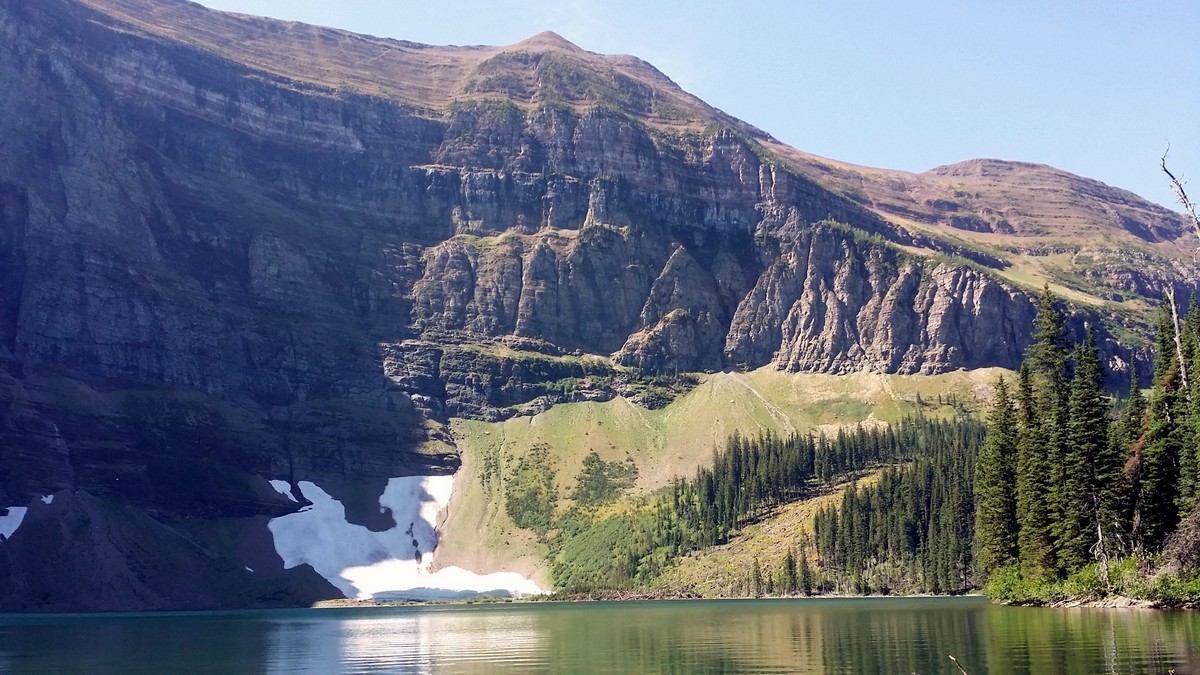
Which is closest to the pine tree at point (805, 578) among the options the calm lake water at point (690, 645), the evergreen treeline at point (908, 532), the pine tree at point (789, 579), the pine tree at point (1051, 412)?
the pine tree at point (789, 579)

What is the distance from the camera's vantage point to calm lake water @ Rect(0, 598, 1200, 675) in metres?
58.2

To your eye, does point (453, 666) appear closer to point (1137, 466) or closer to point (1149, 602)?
point (1149, 602)

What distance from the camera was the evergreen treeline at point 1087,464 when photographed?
90.3m

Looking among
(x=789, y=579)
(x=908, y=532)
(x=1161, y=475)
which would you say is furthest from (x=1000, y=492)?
(x=789, y=579)

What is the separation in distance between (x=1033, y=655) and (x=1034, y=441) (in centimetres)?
5114

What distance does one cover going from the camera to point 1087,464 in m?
94.2

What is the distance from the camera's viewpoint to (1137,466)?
95.4 metres

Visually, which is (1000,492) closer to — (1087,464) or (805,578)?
(1087,464)

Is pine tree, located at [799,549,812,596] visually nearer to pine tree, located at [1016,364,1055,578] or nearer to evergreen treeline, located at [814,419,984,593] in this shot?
evergreen treeline, located at [814,419,984,593]

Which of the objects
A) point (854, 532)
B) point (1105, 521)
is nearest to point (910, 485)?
point (854, 532)

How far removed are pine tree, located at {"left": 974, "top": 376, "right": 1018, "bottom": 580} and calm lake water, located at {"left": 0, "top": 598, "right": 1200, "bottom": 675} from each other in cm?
840

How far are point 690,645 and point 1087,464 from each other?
121ft

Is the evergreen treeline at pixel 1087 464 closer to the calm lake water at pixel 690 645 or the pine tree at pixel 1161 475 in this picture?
the pine tree at pixel 1161 475

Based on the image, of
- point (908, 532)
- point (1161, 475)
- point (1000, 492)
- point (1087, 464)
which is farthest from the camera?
point (908, 532)
